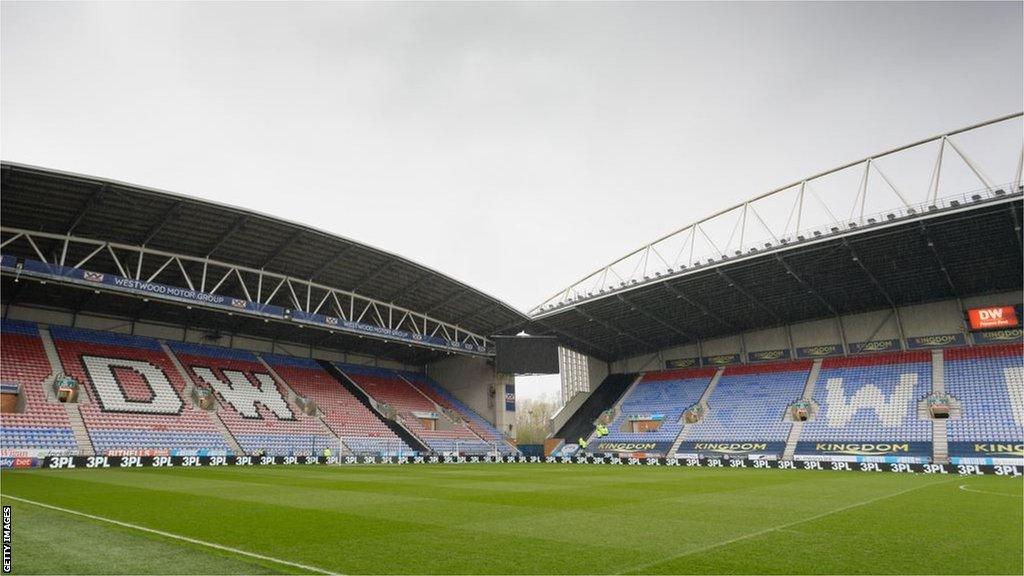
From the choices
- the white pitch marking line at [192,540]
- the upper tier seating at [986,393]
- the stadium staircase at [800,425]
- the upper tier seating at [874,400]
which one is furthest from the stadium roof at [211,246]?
the upper tier seating at [986,393]

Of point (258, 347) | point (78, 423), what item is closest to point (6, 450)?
point (78, 423)

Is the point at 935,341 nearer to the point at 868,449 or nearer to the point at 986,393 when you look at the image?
the point at 986,393

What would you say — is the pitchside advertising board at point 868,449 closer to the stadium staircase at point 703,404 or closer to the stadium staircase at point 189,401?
the stadium staircase at point 703,404

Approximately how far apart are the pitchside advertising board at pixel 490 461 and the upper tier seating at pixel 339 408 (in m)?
2.22

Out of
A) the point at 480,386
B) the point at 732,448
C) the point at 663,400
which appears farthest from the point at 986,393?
the point at 480,386

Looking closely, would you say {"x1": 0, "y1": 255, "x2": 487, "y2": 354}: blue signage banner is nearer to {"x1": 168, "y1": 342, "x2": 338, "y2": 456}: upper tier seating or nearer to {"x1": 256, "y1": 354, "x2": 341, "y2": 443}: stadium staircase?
{"x1": 168, "y1": 342, "x2": 338, "y2": 456}: upper tier seating

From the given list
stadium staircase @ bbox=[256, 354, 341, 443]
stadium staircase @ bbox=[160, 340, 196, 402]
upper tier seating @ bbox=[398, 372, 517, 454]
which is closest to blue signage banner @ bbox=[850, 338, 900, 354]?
upper tier seating @ bbox=[398, 372, 517, 454]

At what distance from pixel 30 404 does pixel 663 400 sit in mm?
43901

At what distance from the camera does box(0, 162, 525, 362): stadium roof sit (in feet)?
87.4

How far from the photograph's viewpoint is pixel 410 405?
4903 centimetres

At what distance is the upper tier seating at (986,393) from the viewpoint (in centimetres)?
3291

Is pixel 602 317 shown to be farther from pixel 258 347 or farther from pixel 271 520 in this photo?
pixel 271 520

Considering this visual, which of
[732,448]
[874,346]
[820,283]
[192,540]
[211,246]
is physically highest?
[211,246]

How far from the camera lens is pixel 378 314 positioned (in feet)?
138
